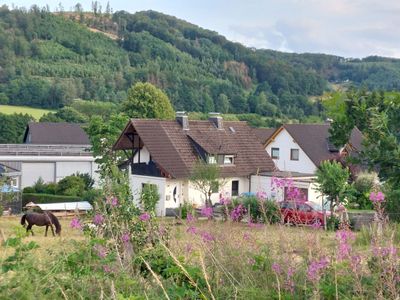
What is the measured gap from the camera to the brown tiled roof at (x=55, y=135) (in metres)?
70.3

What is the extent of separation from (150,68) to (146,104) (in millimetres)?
80080

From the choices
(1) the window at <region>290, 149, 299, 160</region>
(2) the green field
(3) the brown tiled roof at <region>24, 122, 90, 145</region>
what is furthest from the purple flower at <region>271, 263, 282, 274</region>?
(2) the green field

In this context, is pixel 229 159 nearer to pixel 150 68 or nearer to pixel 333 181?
pixel 333 181

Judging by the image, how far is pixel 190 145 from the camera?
40.3 m

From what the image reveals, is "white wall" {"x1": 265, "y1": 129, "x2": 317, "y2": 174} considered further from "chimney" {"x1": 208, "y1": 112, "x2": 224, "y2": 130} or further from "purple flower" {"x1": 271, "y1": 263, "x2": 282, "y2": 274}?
"purple flower" {"x1": 271, "y1": 263, "x2": 282, "y2": 274}

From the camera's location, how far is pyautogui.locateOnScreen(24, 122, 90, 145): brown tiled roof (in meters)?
70.3

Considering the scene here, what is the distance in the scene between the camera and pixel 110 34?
187000 millimetres

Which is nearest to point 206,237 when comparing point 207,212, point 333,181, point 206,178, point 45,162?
point 207,212

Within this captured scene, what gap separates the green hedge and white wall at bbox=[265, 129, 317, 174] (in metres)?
14.4

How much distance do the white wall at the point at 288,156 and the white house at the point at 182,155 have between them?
4116 millimetres

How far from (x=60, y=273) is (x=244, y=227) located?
2.19 metres

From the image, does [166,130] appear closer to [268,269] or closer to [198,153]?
[198,153]

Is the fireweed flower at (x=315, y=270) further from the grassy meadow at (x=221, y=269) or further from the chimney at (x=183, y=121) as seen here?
the chimney at (x=183, y=121)

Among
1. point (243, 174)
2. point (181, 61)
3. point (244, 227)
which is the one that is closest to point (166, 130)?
point (243, 174)
